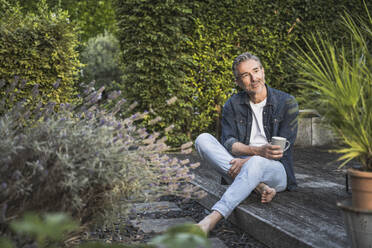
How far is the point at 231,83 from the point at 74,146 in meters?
4.36

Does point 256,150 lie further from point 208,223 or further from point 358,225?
point 358,225

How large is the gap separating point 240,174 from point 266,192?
0.25m

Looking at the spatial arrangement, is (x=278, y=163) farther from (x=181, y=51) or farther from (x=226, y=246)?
(x=181, y=51)

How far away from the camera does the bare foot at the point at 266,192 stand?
254 centimetres

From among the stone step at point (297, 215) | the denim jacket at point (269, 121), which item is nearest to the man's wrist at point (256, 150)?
the denim jacket at point (269, 121)

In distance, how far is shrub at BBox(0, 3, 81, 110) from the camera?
4.12m

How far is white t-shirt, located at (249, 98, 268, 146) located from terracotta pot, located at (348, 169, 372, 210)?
1.38 metres

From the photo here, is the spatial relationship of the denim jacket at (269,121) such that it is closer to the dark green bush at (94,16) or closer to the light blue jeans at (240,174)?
the light blue jeans at (240,174)

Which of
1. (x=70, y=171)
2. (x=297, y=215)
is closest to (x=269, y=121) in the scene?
(x=297, y=215)

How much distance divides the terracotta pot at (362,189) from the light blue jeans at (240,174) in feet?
2.95

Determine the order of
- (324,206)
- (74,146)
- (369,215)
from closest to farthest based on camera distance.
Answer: (369,215) < (74,146) < (324,206)

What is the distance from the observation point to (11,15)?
4.34 meters

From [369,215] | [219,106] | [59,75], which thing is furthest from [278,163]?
[219,106]

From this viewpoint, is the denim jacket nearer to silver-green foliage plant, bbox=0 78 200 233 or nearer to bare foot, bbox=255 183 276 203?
bare foot, bbox=255 183 276 203
